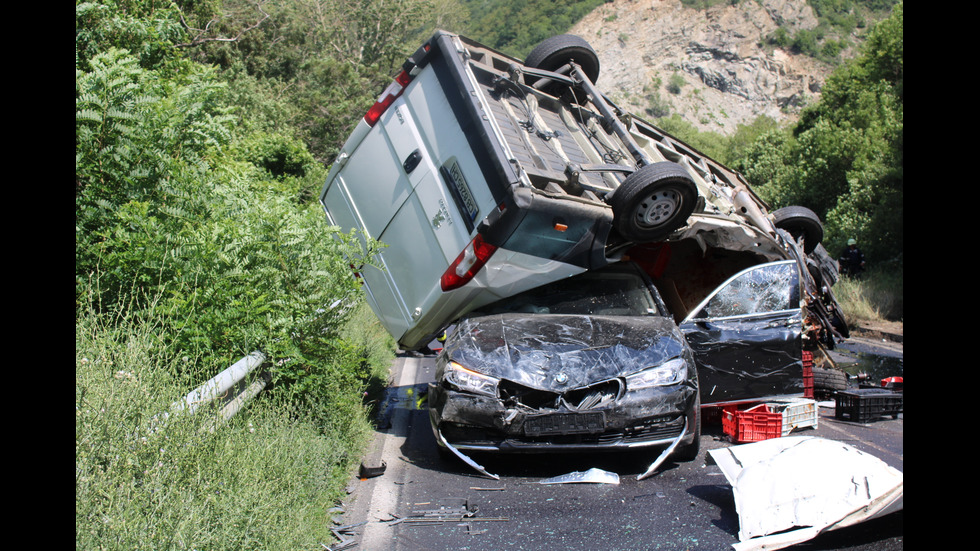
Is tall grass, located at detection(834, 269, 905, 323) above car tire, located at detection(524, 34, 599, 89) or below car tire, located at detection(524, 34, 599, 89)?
below

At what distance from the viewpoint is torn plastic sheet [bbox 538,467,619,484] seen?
4.97 meters

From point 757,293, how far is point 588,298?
1.49m

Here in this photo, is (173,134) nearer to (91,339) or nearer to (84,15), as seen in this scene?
(91,339)

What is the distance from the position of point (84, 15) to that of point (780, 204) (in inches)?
860

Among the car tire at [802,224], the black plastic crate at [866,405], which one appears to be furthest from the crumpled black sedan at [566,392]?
the car tire at [802,224]

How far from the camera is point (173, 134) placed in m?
5.13

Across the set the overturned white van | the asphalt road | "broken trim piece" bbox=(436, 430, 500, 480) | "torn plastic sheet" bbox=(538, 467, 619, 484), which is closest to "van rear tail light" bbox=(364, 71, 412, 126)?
the overturned white van

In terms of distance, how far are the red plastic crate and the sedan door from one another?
197mm

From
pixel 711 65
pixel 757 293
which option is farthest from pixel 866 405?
pixel 711 65

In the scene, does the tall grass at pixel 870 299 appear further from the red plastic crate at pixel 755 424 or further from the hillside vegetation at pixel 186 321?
the hillside vegetation at pixel 186 321

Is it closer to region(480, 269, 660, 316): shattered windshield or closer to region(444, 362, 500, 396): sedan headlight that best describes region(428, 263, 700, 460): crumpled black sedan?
region(444, 362, 500, 396): sedan headlight

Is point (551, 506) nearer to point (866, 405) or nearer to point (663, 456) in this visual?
point (663, 456)

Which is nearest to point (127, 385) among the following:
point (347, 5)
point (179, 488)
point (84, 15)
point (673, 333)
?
point (179, 488)

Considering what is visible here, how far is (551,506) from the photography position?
4488mm
